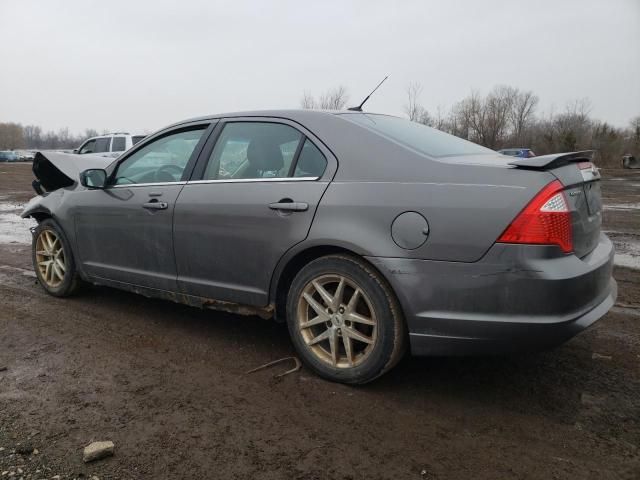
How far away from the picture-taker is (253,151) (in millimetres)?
3453

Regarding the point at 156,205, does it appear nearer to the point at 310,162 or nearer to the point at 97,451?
the point at 310,162

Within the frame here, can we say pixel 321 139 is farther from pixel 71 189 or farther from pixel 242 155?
pixel 71 189

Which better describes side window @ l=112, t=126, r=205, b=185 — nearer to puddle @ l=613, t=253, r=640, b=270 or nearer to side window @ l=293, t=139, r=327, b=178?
side window @ l=293, t=139, r=327, b=178

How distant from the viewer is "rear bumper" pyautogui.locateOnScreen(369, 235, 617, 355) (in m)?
2.42

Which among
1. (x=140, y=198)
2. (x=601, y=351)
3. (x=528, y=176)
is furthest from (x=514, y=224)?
(x=140, y=198)

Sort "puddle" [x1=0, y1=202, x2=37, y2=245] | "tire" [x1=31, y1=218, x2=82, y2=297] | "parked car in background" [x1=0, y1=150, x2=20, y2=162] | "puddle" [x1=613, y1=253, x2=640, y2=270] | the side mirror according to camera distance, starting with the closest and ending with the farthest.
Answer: the side mirror → "tire" [x1=31, y1=218, x2=82, y2=297] → "puddle" [x1=613, y1=253, x2=640, y2=270] → "puddle" [x1=0, y1=202, x2=37, y2=245] → "parked car in background" [x1=0, y1=150, x2=20, y2=162]

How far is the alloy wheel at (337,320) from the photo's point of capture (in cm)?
287

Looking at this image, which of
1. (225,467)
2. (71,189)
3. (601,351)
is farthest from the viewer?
(71,189)

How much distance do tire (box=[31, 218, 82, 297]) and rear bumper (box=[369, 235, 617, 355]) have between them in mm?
3085

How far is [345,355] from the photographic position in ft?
9.87

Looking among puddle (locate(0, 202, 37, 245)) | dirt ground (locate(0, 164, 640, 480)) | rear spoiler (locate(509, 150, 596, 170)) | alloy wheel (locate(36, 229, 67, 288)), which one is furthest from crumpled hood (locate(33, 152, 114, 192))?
rear spoiler (locate(509, 150, 596, 170))

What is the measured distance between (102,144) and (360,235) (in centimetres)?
1751

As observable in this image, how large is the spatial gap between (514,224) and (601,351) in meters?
1.60

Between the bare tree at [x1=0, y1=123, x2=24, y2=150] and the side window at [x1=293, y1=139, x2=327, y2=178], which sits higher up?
the bare tree at [x1=0, y1=123, x2=24, y2=150]
